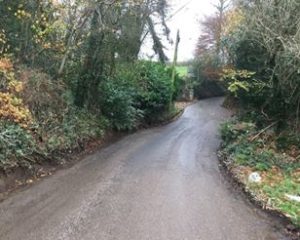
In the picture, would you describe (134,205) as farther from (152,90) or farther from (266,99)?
(152,90)

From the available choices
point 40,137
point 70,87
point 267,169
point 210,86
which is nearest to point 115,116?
point 70,87

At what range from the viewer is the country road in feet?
25.3

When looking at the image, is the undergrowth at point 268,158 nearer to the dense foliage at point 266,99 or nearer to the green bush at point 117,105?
the dense foliage at point 266,99

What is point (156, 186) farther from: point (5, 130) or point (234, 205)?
point (5, 130)

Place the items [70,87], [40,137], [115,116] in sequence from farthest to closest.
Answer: [115,116]
[70,87]
[40,137]

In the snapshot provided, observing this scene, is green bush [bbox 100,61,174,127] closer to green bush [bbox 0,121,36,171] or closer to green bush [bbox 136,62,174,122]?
green bush [bbox 136,62,174,122]

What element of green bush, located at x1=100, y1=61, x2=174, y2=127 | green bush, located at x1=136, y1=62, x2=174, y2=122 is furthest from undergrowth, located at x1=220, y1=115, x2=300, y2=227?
green bush, located at x1=136, y1=62, x2=174, y2=122

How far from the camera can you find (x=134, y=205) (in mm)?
9266

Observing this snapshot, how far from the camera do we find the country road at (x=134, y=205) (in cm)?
772

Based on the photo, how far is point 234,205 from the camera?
32.1 feet

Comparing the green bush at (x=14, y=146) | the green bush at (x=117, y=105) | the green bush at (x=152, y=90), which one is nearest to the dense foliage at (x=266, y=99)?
the green bush at (x=117, y=105)

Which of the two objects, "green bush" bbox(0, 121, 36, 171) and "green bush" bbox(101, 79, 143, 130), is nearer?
"green bush" bbox(0, 121, 36, 171)

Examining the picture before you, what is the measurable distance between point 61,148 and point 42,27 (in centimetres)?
420

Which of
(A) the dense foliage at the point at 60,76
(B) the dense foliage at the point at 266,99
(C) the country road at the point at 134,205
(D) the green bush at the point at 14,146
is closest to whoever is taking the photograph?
(C) the country road at the point at 134,205
